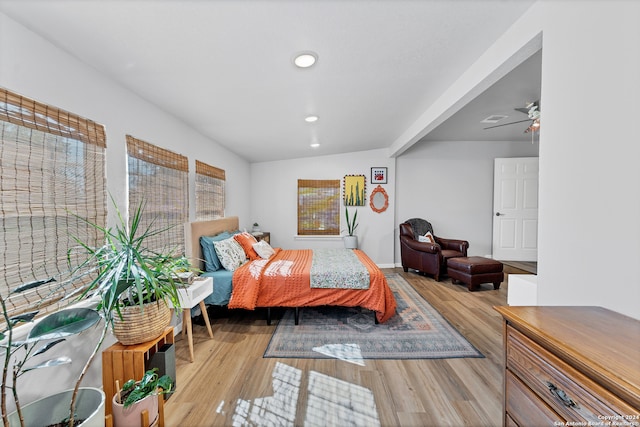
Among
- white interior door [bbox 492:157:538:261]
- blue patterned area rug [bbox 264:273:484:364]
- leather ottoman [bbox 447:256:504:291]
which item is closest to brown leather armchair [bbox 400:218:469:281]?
leather ottoman [bbox 447:256:504:291]

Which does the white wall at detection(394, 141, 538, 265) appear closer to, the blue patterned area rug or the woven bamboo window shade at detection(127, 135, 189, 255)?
the blue patterned area rug

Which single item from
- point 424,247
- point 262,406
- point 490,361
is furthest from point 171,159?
point 424,247

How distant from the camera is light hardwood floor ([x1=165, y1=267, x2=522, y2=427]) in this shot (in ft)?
5.05

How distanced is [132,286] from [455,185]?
571 cm

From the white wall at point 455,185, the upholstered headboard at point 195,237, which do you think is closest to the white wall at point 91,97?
the upholstered headboard at point 195,237

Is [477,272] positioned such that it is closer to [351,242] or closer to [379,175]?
[351,242]

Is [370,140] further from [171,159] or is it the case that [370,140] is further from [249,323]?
[249,323]

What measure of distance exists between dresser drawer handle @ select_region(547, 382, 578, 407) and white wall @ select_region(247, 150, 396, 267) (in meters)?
4.45

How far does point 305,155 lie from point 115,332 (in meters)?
4.28

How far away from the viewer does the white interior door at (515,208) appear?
202 inches

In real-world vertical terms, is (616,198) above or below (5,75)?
below

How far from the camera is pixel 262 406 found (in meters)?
1.63

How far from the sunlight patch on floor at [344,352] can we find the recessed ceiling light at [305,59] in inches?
93.1

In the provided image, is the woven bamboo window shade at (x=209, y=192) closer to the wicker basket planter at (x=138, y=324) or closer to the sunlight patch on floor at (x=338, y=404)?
the wicker basket planter at (x=138, y=324)
